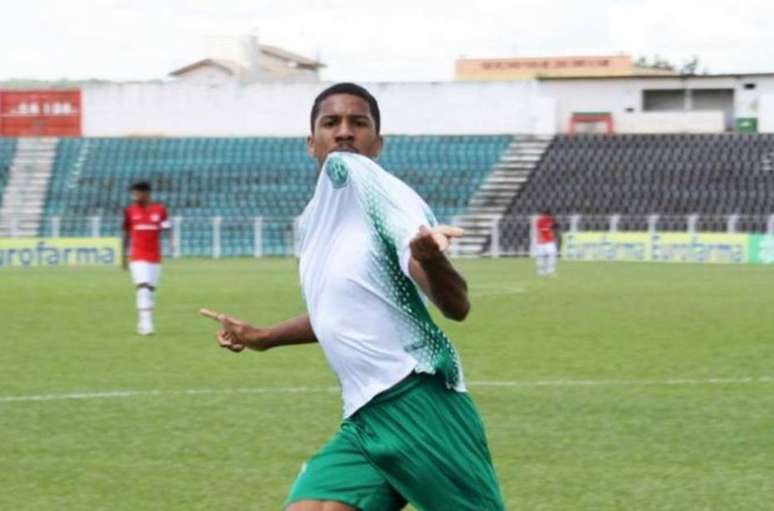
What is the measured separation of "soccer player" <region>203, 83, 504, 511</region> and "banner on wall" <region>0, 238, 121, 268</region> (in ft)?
149

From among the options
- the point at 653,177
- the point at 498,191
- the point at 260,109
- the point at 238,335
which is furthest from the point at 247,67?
the point at 238,335

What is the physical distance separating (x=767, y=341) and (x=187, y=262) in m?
32.6

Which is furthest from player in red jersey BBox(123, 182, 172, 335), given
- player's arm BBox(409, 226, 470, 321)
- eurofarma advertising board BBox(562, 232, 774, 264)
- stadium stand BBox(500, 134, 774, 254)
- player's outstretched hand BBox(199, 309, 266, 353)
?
stadium stand BBox(500, 134, 774, 254)

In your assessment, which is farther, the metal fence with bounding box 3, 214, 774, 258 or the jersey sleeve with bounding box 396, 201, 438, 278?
the metal fence with bounding box 3, 214, 774, 258

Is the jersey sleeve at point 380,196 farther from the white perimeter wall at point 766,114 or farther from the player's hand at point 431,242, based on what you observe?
the white perimeter wall at point 766,114

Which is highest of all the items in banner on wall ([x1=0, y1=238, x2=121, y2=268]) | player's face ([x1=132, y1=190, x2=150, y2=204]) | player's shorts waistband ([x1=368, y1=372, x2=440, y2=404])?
player's shorts waistband ([x1=368, y1=372, x2=440, y2=404])

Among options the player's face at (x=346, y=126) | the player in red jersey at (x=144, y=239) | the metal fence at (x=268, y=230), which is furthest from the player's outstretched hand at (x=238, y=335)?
the metal fence at (x=268, y=230)

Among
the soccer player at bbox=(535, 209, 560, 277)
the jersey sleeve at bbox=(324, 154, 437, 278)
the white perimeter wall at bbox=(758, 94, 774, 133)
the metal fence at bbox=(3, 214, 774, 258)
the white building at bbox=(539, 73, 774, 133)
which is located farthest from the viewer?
the white building at bbox=(539, 73, 774, 133)

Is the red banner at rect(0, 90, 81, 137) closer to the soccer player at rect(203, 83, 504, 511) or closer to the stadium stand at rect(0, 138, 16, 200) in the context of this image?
the stadium stand at rect(0, 138, 16, 200)

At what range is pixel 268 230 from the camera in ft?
185

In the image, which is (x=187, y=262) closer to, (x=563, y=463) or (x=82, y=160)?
(x=82, y=160)

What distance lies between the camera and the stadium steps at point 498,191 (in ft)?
186

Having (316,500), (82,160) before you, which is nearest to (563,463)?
(316,500)

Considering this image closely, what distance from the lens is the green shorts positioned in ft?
15.4
